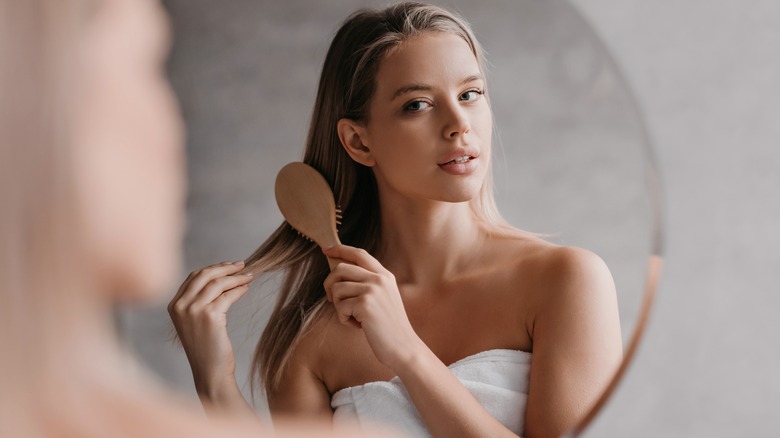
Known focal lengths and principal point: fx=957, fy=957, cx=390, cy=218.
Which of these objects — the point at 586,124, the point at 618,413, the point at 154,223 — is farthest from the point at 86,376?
the point at 618,413

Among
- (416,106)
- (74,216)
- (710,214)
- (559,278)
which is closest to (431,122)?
(416,106)

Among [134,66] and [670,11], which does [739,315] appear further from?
[134,66]

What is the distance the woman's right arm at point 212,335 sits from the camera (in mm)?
595

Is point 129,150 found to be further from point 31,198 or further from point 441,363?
point 441,363

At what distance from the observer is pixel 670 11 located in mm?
998

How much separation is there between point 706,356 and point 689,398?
5 cm

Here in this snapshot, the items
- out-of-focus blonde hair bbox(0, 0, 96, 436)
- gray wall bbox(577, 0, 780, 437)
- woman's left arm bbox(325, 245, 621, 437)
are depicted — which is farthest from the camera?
gray wall bbox(577, 0, 780, 437)

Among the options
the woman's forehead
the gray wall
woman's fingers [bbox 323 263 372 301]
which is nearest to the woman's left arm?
woman's fingers [bbox 323 263 372 301]

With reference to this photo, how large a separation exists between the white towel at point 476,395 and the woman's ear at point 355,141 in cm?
14

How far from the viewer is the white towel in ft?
1.90

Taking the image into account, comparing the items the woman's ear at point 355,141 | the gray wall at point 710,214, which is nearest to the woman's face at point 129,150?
the woman's ear at point 355,141

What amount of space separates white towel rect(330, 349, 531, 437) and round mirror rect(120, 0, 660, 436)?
0.05m

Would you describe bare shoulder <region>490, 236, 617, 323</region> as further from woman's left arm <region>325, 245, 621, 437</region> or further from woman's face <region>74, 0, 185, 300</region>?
woman's face <region>74, 0, 185, 300</region>

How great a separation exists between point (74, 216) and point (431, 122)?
238 millimetres
